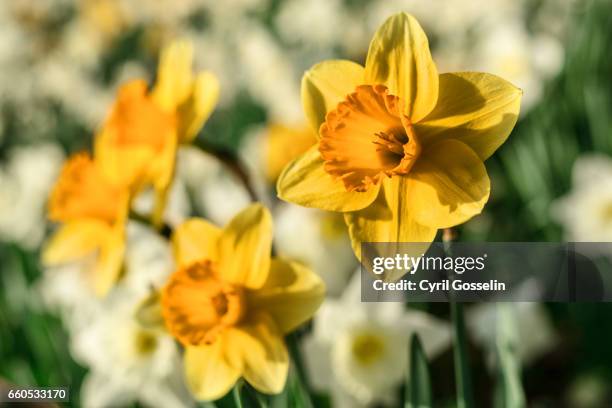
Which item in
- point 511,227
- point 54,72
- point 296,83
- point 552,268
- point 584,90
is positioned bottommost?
point 552,268

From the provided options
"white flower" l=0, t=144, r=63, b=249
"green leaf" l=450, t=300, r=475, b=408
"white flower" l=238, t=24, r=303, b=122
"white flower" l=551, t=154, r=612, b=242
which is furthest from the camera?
"white flower" l=238, t=24, r=303, b=122

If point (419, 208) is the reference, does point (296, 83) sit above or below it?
above

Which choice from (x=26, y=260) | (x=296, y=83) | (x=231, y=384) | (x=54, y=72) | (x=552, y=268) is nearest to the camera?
(x=231, y=384)

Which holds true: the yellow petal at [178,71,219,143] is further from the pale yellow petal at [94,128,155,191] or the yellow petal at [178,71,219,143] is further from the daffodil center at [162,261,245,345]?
the daffodil center at [162,261,245,345]

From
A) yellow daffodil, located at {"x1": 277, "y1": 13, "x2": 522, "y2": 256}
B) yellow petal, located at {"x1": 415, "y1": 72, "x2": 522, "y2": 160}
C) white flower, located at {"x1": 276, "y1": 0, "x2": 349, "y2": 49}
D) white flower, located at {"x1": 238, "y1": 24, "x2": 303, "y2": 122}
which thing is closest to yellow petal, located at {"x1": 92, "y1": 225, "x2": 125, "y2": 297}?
yellow daffodil, located at {"x1": 277, "y1": 13, "x2": 522, "y2": 256}

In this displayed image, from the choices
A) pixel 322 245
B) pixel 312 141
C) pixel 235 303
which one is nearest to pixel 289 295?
pixel 235 303

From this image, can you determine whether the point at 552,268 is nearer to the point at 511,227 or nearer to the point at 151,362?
the point at 511,227

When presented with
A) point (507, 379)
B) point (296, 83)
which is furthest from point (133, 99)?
point (296, 83)
